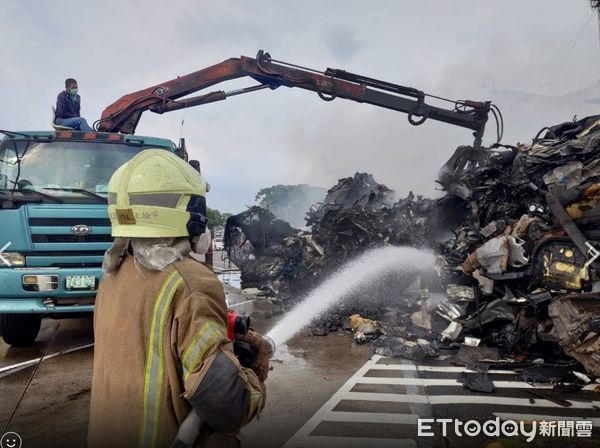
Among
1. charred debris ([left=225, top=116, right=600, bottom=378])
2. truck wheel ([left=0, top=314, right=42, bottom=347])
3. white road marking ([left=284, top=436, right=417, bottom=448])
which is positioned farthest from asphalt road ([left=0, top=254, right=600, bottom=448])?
charred debris ([left=225, top=116, right=600, bottom=378])

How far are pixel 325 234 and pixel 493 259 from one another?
4300 millimetres

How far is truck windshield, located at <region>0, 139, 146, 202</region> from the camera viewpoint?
5.09 meters

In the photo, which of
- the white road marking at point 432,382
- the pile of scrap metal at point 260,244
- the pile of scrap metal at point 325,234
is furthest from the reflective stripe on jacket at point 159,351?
the pile of scrap metal at point 260,244

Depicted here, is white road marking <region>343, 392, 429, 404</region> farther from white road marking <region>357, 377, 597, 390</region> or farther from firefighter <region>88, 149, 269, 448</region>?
firefighter <region>88, 149, 269, 448</region>

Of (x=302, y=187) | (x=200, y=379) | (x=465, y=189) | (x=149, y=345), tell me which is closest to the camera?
(x=200, y=379)

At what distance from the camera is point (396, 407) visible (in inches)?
145

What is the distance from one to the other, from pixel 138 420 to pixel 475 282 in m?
5.87

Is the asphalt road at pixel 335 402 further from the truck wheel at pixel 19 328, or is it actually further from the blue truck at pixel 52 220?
the blue truck at pixel 52 220

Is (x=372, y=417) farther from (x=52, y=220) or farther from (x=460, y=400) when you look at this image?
(x=52, y=220)

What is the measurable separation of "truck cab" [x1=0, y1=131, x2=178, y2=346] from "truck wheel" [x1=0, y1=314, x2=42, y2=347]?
0.06ft

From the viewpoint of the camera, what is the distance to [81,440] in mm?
3217

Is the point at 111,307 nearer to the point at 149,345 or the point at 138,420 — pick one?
the point at 149,345

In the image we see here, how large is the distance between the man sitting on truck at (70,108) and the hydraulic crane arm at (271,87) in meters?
1.50

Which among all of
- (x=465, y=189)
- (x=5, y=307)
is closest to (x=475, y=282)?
(x=465, y=189)
